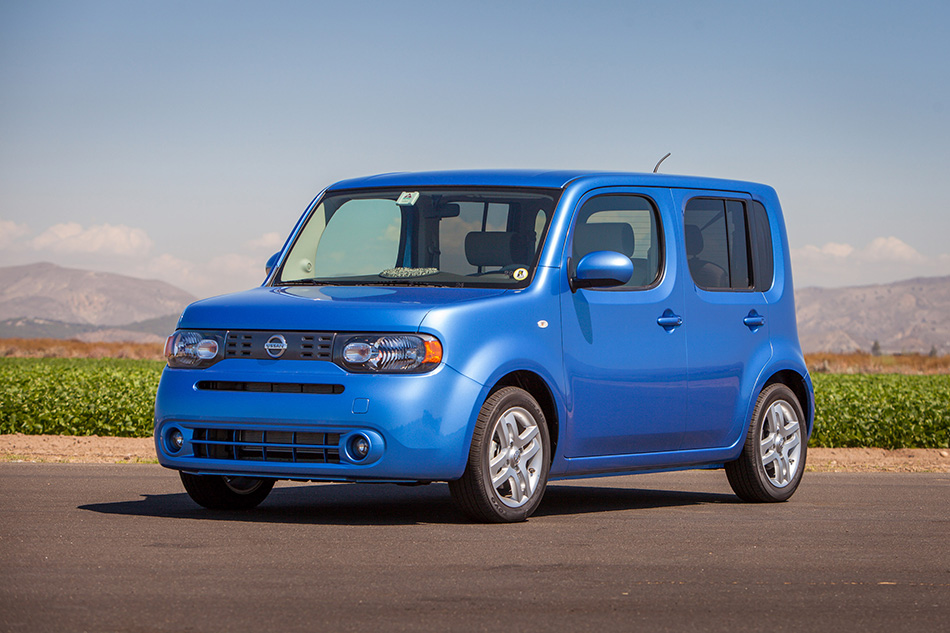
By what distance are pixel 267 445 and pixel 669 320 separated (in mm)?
2973

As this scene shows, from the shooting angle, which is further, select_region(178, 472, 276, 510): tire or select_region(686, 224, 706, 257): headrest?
select_region(686, 224, 706, 257): headrest

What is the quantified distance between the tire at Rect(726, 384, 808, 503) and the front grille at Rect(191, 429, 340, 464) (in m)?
3.67

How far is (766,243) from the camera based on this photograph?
36.8 feet

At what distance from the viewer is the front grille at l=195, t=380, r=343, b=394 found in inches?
325

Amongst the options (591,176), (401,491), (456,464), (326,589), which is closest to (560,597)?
(326,589)

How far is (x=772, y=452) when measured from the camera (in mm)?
10891

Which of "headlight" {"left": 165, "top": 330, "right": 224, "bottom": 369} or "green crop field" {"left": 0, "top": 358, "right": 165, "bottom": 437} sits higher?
"headlight" {"left": 165, "top": 330, "right": 224, "bottom": 369}

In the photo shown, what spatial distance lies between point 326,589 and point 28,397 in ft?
54.7

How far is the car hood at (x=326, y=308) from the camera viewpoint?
8.25 meters

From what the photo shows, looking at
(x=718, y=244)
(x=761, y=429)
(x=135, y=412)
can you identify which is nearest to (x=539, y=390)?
(x=718, y=244)

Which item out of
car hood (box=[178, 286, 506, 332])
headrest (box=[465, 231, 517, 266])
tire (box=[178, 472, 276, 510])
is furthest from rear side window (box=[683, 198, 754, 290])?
tire (box=[178, 472, 276, 510])

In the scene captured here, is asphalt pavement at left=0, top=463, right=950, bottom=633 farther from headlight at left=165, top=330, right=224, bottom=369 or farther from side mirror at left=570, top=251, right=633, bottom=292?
side mirror at left=570, top=251, right=633, bottom=292

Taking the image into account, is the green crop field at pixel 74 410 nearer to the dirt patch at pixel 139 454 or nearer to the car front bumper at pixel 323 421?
the dirt patch at pixel 139 454

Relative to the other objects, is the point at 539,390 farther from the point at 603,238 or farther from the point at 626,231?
the point at 626,231
